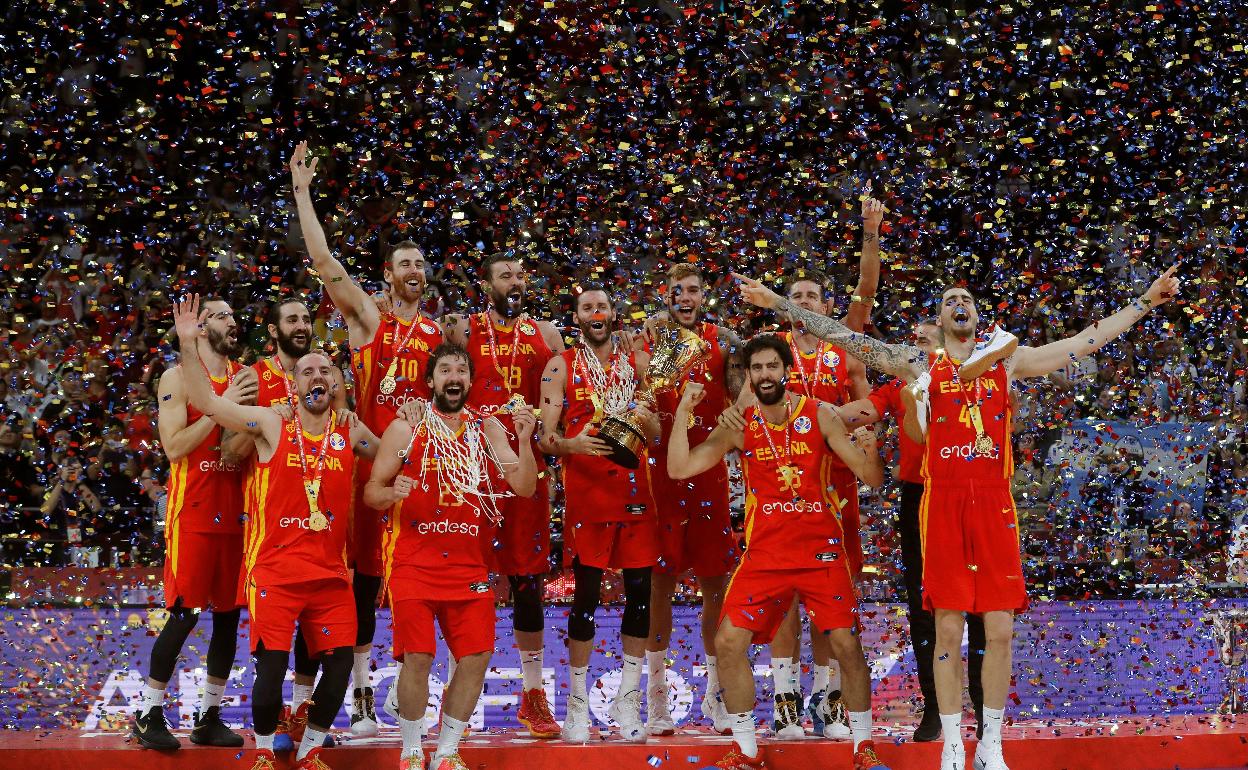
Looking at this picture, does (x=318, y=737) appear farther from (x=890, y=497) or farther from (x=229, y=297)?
(x=229, y=297)

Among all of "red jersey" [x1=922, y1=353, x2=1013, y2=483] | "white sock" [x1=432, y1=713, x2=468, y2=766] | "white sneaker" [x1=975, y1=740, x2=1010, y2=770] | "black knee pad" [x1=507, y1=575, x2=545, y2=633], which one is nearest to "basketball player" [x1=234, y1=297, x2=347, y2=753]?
"white sock" [x1=432, y1=713, x2=468, y2=766]

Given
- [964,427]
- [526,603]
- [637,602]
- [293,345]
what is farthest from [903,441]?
[293,345]

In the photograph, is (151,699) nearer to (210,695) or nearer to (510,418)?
(210,695)

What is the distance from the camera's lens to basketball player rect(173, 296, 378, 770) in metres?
5.09

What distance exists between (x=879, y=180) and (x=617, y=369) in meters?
5.87

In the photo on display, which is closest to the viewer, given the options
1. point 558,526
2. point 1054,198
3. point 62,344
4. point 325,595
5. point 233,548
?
point 325,595

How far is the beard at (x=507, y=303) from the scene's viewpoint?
5961 millimetres

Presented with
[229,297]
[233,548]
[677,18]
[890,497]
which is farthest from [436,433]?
[677,18]

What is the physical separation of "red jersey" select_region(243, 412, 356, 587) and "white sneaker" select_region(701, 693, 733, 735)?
1.99 meters

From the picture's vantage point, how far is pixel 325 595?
17.0 feet

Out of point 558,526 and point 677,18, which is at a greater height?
point 677,18

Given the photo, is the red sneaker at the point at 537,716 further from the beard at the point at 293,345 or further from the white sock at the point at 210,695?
the beard at the point at 293,345

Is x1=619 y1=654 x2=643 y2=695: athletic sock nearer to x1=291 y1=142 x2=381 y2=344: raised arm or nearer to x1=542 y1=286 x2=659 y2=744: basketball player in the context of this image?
x1=542 y1=286 x2=659 y2=744: basketball player

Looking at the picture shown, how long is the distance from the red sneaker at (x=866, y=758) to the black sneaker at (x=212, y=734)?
2704 mm
